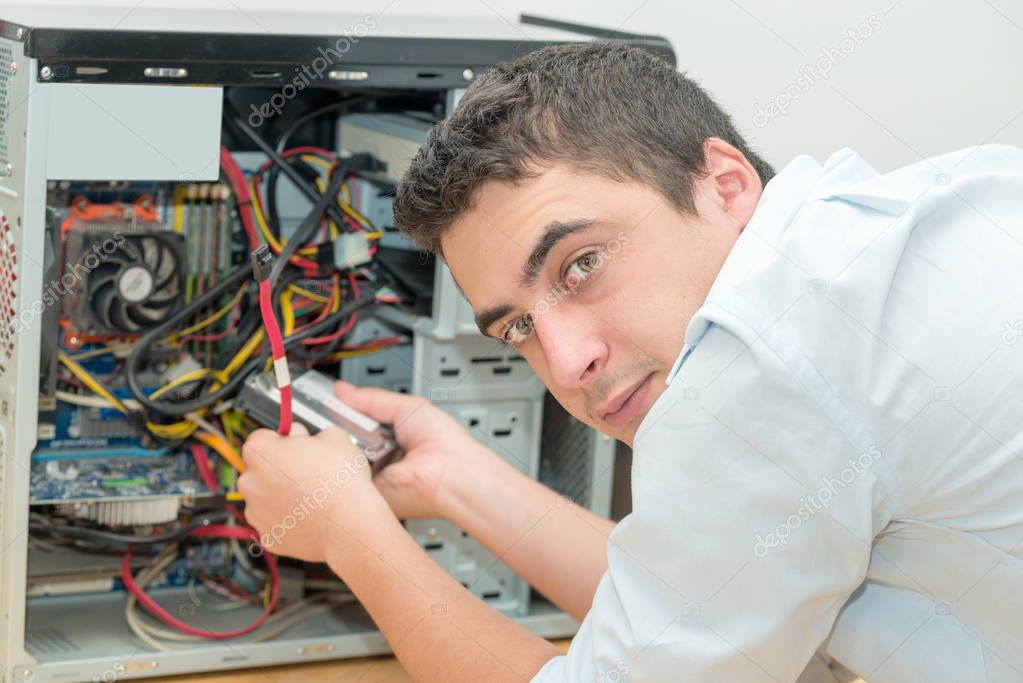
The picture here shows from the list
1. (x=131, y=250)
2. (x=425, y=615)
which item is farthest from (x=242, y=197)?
(x=425, y=615)

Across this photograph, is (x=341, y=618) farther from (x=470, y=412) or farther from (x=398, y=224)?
(x=398, y=224)

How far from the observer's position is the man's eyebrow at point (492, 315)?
896mm

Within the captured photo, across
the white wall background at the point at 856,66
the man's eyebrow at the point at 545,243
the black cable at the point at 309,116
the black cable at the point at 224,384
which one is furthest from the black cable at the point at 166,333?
the white wall background at the point at 856,66

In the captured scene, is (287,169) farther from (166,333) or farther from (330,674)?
(330,674)

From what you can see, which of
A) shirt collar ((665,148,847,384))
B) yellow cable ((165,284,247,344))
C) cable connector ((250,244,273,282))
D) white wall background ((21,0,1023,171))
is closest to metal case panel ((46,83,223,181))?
cable connector ((250,244,273,282))

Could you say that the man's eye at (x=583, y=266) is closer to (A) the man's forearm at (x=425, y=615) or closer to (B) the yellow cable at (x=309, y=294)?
(A) the man's forearm at (x=425, y=615)

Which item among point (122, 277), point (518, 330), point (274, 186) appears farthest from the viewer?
point (274, 186)

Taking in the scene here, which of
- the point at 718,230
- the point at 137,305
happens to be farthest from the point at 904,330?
the point at 137,305

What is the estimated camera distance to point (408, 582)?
1.04 m

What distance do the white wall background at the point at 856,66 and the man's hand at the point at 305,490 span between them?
0.86m

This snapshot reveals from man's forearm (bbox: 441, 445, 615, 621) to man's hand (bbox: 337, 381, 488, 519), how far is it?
12 mm

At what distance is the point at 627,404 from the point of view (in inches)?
35.0

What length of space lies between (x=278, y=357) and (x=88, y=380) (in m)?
0.22

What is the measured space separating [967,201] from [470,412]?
0.63m
